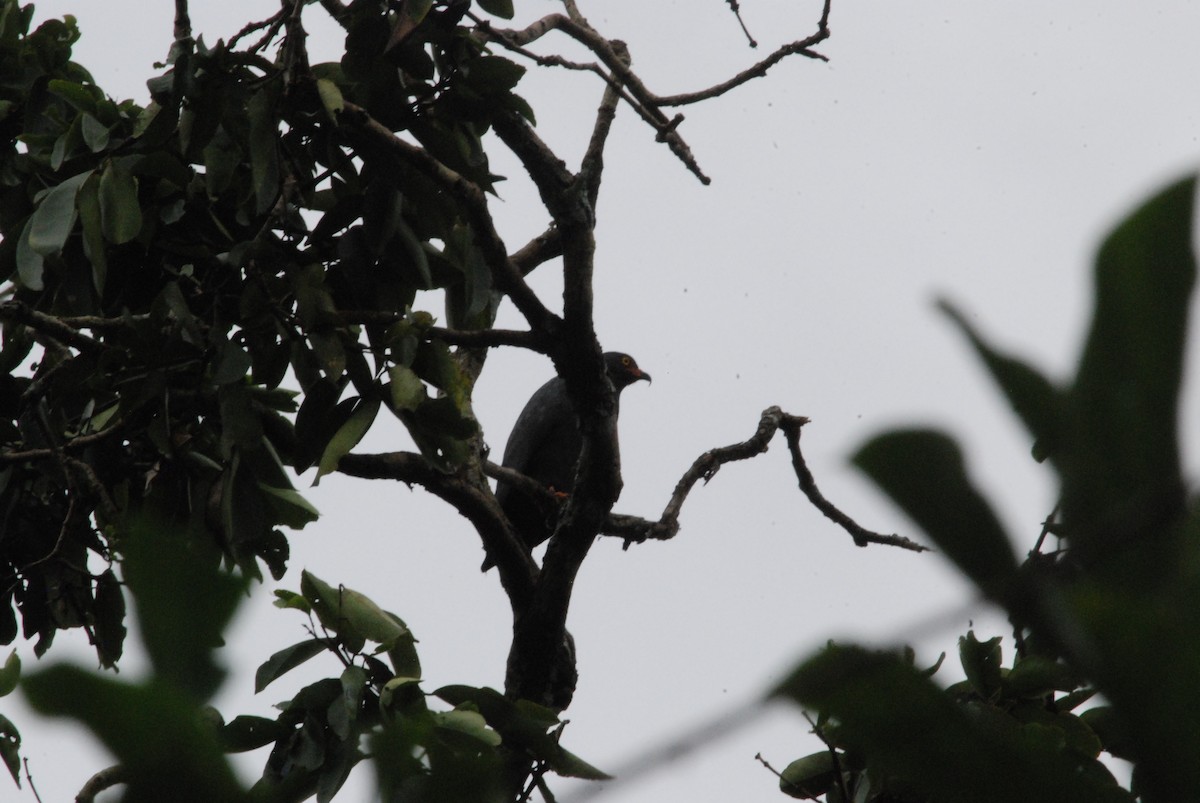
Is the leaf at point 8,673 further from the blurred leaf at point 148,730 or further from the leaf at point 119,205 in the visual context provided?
the blurred leaf at point 148,730

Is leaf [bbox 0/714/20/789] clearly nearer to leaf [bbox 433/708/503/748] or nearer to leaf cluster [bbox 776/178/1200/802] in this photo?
leaf [bbox 433/708/503/748]

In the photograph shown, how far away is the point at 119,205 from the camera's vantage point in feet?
9.55

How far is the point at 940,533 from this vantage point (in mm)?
395

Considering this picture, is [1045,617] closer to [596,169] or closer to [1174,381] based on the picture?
[1174,381]

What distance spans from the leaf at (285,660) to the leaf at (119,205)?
1.10 meters

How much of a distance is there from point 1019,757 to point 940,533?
107mm

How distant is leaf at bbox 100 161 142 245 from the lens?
288cm

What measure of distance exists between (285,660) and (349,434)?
2.04ft

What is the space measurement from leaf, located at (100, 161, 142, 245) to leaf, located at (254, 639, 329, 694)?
1097 mm

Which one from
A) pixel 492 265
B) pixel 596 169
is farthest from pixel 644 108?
pixel 492 265

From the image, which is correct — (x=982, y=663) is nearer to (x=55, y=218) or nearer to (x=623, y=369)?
(x=55, y=218)

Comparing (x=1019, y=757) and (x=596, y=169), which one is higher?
(x=596, y=169)

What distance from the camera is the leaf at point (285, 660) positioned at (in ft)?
9.90

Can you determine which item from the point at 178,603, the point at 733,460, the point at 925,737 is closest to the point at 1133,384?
the point at 925,737
